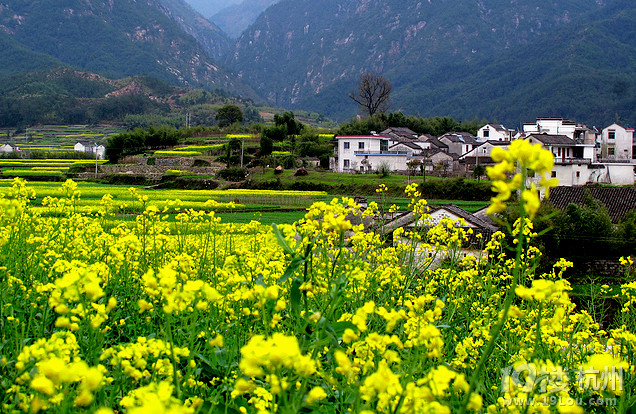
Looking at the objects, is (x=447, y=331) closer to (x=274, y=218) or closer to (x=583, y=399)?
(x=583, y=399)

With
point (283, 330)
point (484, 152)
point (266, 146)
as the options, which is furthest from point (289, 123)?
point (283, 330)

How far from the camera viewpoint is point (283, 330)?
3.43 metres

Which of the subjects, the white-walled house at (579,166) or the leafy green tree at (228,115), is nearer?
the white-walled house at (579,166)

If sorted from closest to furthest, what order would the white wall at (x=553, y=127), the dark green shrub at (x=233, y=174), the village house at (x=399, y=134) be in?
the dark green shrub at (x=233, y=174) → the white wall at (x=553, y=127) → the village house at (x=399, y=134)

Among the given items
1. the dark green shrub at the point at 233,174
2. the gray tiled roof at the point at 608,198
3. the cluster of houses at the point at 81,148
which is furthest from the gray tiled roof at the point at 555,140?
the cluster of houses at the point at 81,148

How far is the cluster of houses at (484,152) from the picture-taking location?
47469 mm

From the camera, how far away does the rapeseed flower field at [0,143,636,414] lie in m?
1.89

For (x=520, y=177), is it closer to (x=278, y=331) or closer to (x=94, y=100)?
(x=278, y=331)

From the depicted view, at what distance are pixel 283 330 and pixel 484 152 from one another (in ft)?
180

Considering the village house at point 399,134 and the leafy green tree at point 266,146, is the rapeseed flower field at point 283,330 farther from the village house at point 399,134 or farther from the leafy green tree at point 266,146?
the village house at point 399,134

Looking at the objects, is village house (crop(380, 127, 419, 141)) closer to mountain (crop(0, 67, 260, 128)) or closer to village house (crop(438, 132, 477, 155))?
village house (crop(438, 132, 477, 155))

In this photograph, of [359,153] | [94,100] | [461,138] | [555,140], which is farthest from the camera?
[94,100]

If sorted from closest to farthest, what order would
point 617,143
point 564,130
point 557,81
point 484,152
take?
point 484,152
point 564,130
point 617,143
point 557,81

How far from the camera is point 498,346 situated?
399 cm
